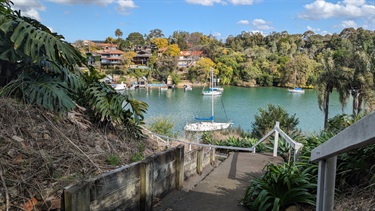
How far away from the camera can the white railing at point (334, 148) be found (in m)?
1.05

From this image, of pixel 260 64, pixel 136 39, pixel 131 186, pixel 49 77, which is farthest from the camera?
pixel 136 39

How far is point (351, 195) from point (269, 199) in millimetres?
827

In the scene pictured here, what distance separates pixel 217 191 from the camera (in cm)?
430

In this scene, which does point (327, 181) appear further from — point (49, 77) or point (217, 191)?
point (49, 77)

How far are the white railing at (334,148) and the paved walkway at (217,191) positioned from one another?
6.56 feet

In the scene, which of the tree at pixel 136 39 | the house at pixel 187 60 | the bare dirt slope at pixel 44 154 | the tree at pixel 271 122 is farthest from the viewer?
the tree at pixel 136 39

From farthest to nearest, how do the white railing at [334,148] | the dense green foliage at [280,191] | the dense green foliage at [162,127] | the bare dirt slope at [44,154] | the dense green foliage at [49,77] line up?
the dense green foliage at [162,127], the dense green foliage at [49,77], the dense green foliage at [280,191], the bare dirt slope at [44,154], the white railing at [334,148]

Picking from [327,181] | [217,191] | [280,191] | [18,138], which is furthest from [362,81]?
[18,138]

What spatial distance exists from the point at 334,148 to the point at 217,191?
3.01m

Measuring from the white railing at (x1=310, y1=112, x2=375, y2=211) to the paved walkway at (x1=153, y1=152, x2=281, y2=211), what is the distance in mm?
2000

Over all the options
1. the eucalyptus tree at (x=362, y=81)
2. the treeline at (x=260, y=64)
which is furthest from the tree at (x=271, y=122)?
the treeline at (x=260, y=64)

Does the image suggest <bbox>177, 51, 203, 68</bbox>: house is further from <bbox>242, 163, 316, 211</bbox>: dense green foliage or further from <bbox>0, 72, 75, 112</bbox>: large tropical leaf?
<bbox>242, 163, 316, 211</bbox>: dense green foliage

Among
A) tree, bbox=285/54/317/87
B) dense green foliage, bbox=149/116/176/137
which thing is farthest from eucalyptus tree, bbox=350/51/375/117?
tree, bbox=285/54/317/87

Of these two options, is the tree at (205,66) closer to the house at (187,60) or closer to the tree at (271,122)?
the house at (187,60)
